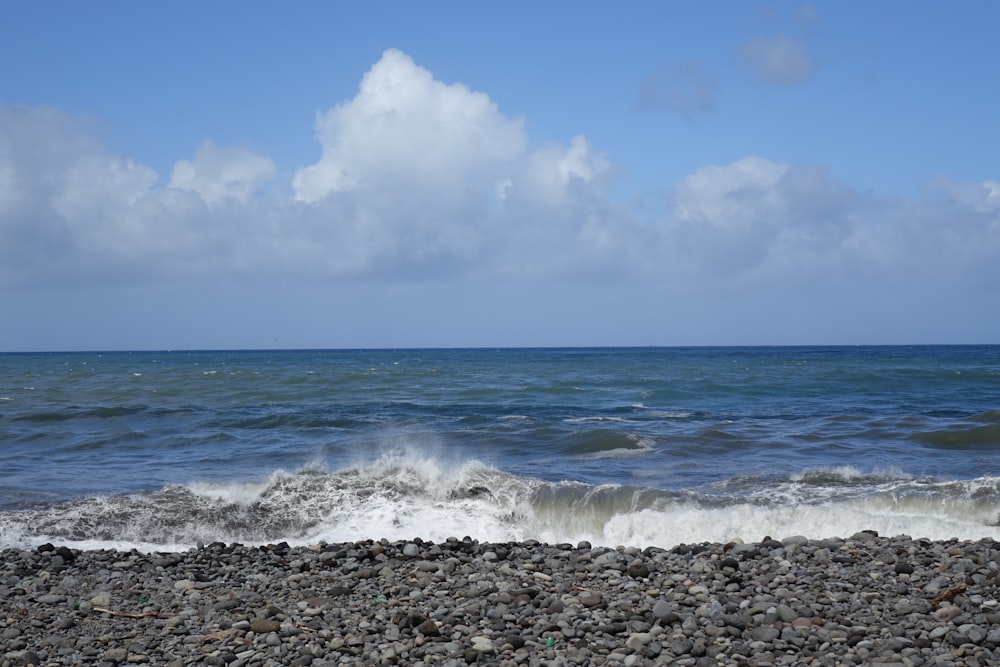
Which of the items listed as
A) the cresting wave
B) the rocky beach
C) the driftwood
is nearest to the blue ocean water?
the cresting wave

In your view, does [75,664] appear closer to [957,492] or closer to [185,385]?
[957,492]

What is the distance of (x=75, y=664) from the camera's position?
5035 mm

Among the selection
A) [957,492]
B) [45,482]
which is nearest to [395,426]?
[45,482]

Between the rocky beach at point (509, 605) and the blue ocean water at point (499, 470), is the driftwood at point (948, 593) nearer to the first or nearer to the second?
the rocky beach at point (509, 605)

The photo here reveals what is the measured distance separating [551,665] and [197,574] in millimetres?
3382

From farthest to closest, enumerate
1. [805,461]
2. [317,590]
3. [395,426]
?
1. [395,426]
2. [805,461]
3. [317,590]

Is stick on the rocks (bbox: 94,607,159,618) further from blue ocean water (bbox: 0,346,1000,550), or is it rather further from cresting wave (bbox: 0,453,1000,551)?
blue ocean water (bbox: 0,346,1000,550)

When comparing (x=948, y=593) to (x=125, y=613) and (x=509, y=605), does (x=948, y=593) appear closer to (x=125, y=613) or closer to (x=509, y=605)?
(x=509, y=605)

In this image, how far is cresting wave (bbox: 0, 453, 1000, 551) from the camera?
354 inches

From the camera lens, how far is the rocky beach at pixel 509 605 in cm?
498

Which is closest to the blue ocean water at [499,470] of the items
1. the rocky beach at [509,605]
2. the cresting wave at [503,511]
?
the cresting wave at [503,511]

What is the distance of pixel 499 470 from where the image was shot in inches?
485

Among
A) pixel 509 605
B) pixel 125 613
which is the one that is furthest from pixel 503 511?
pixel 125 613

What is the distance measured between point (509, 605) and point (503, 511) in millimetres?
4542
